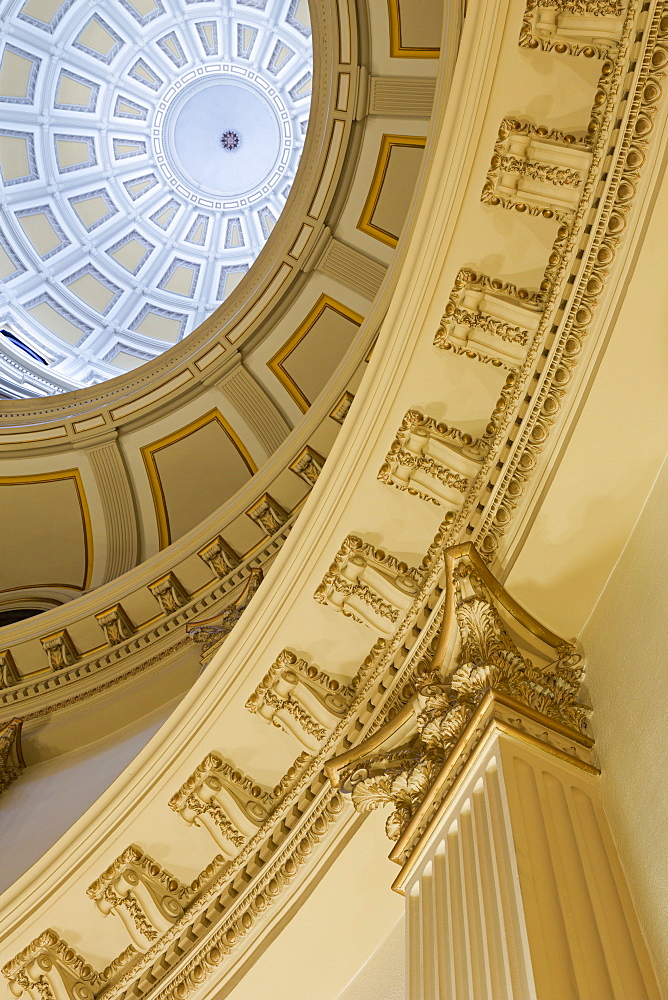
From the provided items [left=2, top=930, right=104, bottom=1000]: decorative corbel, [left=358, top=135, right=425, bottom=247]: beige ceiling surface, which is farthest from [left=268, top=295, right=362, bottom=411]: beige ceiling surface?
[left=2, top=930, right=104, bottom=1000]: decorative corbel

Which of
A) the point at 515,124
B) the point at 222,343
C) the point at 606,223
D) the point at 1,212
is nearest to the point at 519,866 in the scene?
the point at 606,223

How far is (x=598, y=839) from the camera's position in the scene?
9.40ft

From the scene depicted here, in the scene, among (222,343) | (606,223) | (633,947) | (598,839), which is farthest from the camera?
(222,343)

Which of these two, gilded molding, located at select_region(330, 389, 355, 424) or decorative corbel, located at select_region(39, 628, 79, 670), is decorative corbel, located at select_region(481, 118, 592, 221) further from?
decorative corbel, located at select_region(39, 628, 79, 670)

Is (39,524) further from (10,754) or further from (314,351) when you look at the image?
(314,351)

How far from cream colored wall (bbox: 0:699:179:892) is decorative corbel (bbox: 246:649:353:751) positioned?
1674 millimetres

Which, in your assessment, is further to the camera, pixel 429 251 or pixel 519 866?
pixel 429 251

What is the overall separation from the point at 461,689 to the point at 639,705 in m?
0.69

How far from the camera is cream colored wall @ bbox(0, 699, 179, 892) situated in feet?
→ 20.1

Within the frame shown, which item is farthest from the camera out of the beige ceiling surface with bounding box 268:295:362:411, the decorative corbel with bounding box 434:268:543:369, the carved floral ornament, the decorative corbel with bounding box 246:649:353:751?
the beige ceiling surface with bounding box 268:295:362:411

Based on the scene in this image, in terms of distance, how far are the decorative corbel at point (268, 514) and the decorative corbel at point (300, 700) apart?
3.75m

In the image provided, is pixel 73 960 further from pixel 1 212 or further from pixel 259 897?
pixel 1 212

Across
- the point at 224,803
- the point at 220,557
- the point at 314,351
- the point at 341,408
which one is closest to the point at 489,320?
the point at 224,803

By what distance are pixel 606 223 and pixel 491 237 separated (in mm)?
680
